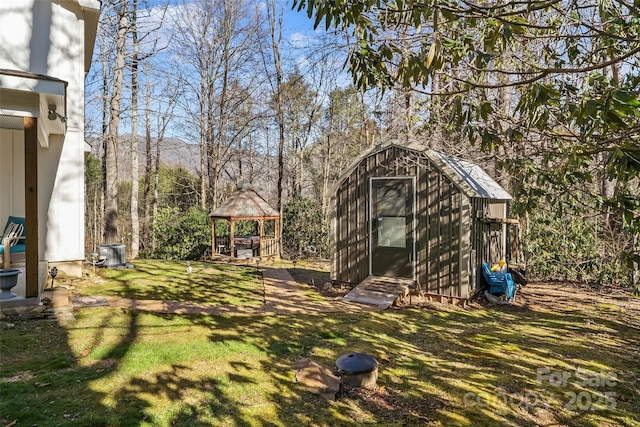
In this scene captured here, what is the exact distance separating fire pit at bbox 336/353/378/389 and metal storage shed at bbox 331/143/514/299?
4.56 meters

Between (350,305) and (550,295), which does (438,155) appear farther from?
(550,295)

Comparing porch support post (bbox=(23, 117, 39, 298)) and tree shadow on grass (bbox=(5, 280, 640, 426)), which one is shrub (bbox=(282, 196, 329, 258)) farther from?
porch support post (bbox=(23, 117, 39, 298))

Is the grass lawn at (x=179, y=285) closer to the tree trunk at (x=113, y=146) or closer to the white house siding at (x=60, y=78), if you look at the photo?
the white house siding at (x=60, y=78)

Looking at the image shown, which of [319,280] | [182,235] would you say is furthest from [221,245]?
[319,280]

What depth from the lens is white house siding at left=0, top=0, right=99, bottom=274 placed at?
7121 mm

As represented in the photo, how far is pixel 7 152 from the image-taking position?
844cm

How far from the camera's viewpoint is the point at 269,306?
726 cm

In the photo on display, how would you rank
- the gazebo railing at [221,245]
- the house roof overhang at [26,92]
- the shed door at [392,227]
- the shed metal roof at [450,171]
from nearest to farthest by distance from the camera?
the house roof overhang at [26,92], the shed metal roof at [450,171], the shed door at [392,227], the gazebo railing at [221,245]

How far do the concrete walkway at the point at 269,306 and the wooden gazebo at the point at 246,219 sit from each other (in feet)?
17.7

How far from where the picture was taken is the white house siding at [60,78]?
7.12 m

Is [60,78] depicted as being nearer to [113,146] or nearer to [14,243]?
[14,243]

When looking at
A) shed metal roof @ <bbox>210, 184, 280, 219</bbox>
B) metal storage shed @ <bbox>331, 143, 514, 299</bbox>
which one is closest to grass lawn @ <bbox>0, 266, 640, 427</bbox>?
metal storage shed @ <bbox>331, 143, 514, 299</bbox>

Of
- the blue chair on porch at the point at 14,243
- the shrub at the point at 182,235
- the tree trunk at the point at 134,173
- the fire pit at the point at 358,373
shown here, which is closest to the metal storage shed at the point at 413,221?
the fire pit at the point at 358,373

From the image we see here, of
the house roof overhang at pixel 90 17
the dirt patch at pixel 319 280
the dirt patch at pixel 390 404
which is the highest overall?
the house roof overhang at pixel 90 17
